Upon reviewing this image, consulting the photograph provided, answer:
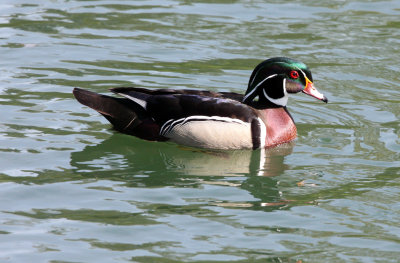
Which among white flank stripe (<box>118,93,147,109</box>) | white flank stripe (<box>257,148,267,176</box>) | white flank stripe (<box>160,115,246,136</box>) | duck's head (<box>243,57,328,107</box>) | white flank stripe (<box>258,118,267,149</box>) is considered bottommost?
white flank stripe (<box>257,148,267,176</box>)

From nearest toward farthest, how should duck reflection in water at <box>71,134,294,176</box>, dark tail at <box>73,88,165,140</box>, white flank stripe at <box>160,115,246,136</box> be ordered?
duck reflection in water at <box>71,134,294,176</box>
white flank stripe at <box>160,115,246,136</box>
dark tail at <box>73,88,165,140</box>

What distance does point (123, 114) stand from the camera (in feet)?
35.9

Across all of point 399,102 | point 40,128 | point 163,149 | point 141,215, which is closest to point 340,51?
point 399,102

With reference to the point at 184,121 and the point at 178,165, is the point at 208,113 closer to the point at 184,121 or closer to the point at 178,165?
the point at 184,121

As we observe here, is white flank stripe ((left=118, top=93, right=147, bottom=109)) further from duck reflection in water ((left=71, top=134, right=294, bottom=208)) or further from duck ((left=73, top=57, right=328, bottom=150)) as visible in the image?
duck reflection in water ((left=71, top=134, right=294, bottom=208))

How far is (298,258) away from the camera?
782 centimetres

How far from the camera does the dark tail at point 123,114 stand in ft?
35.8

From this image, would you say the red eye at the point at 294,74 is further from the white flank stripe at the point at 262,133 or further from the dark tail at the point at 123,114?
the dark tail at the point at 123,114

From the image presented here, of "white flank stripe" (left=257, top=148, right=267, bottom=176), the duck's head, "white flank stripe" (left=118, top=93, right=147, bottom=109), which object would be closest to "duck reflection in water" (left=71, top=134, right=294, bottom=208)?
"white flank stripe" (left=257, top=148, right=267, bottom=176)

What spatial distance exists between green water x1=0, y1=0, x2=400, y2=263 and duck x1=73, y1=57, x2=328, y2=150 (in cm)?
19

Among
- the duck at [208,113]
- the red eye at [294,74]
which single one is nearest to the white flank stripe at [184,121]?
the duck at [208,113]

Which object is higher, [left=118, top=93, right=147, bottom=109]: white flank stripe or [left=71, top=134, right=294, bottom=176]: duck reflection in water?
[left=118, top=93, right=147, bottom=109]: white flank stripe

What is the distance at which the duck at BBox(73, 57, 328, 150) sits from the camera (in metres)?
10.8

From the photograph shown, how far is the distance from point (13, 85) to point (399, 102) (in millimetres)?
5309
